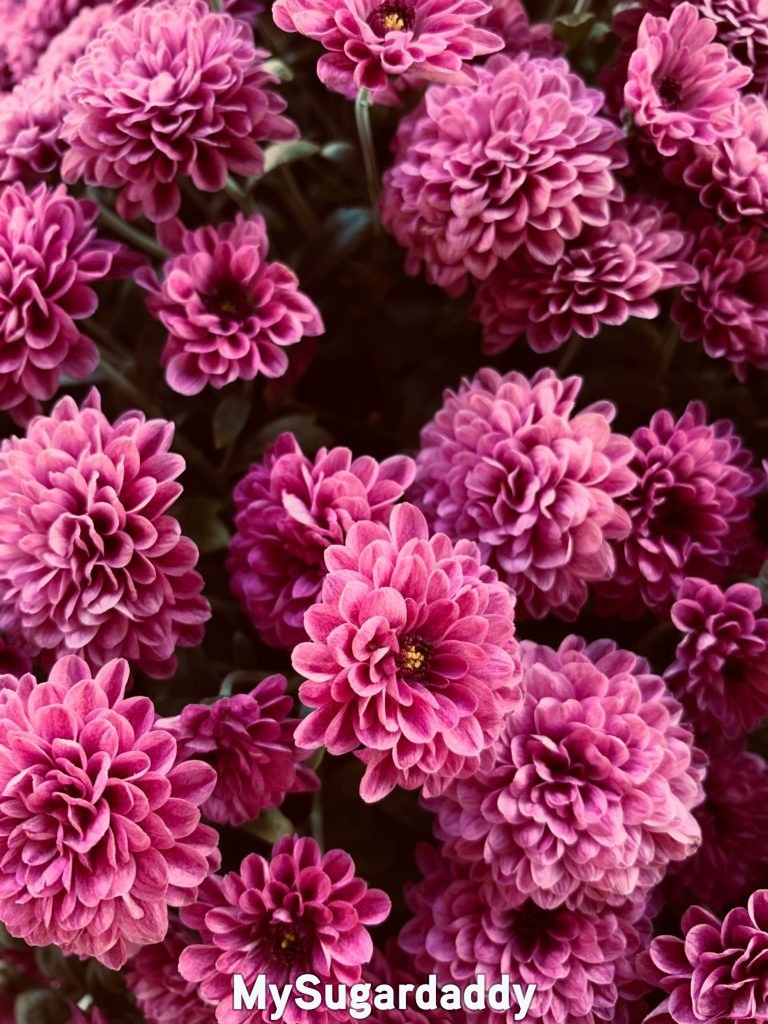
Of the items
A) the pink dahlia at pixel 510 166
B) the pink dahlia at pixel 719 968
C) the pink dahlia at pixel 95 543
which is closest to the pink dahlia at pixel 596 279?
the pink dahlia at pixel 510 166

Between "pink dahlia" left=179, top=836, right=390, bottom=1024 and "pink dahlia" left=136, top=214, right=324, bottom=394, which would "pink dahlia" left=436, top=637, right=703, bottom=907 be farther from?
"pink dahlia" left=136, top=214, right=324, bottom=394

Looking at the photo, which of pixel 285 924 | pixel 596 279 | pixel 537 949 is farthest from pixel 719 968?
pixel 596 279

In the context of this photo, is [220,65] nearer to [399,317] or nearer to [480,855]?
[399,317]

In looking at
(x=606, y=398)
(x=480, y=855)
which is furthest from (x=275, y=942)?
(x=606, y=398)

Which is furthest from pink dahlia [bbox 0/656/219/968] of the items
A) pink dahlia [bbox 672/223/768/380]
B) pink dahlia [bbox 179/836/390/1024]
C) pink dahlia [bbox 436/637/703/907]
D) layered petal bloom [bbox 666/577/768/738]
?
pink dahlia [bbox 672/223/768/380]

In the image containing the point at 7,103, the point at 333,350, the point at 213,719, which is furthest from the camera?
the point at 333,350

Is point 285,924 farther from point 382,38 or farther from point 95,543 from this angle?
point 382,38
